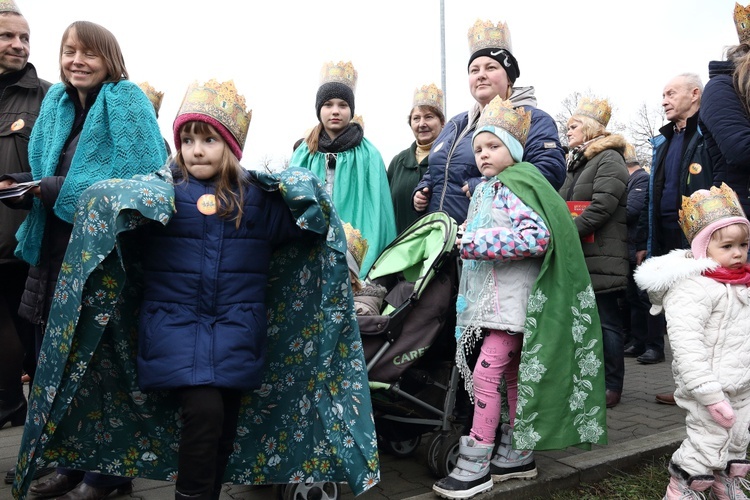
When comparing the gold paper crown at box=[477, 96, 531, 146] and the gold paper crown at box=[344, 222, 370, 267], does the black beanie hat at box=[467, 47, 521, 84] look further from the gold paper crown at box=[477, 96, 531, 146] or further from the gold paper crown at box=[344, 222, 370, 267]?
the gold paper crown at box=[344, 222, 370, 267]

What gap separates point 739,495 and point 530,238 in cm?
145

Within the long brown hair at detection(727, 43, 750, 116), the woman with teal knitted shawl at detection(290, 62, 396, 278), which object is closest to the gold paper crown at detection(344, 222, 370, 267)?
the woman with teal knitted shawl at detection(290, 62, 396, 278)

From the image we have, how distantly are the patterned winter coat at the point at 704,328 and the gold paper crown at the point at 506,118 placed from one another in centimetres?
94

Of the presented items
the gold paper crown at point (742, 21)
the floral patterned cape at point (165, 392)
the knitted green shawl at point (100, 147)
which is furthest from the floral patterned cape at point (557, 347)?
the knitted green shawl at point (100, 147)

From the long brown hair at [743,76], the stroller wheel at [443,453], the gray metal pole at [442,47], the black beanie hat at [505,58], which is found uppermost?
the gray metal pole at [442,47]

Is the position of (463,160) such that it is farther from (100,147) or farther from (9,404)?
(9,404)

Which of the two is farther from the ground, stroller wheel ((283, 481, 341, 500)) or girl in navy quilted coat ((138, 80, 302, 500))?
girl in navy quilted coat ((138, 80, 302, 500))

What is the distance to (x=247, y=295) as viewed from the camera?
246 centimetres

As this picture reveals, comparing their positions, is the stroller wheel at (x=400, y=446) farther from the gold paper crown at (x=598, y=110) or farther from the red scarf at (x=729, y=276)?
the gold paper crown at (x=598, y=110)

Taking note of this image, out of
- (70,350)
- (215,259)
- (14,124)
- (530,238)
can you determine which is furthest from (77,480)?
(530,238)

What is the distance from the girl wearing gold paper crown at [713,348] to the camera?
9.20 ft

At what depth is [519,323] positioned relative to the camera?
9.84ft

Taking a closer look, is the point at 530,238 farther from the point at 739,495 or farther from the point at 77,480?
the point at 77,480

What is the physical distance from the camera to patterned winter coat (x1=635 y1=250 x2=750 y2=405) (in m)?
2.80
